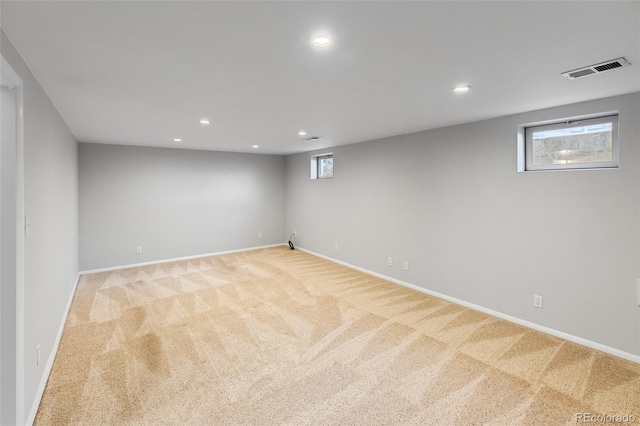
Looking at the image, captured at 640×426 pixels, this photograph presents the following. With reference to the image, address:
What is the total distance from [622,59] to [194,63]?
113 inches

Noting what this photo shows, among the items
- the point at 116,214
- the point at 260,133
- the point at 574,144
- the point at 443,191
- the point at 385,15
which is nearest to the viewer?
the point at 385,15

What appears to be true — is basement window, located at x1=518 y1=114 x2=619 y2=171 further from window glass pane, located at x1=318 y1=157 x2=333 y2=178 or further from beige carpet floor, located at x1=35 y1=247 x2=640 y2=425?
window glass pane, located at x1=318 y1=157 x2=333 y2=178

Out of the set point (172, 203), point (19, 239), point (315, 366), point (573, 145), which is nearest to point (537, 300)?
point (573, 145)

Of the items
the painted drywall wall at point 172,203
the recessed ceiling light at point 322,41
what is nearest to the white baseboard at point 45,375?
the painted drywall wall at point 172,203

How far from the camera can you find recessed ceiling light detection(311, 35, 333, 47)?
1660 millimetres

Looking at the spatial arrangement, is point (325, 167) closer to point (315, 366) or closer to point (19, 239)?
point (315, 366)

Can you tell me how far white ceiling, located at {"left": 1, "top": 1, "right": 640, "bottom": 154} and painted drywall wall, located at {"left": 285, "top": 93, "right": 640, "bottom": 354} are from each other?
2.00 feet

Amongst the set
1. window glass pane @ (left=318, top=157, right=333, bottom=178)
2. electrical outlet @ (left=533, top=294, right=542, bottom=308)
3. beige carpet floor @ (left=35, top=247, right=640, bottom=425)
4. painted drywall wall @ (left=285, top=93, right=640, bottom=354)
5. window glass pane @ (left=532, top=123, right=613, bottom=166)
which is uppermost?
window glass pane @ (left=318, top=157, right=333, bottom=178)

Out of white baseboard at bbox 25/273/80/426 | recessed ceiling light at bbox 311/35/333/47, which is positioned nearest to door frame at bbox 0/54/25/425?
white baseboard at bbox 25/273/80/426

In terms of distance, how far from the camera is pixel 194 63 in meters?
2.00

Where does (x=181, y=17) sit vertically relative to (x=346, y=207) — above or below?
above

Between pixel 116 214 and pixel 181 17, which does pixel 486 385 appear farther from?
pixel 116 214

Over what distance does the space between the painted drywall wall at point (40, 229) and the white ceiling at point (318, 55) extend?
0.63 ft

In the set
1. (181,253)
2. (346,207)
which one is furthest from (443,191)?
(181,253)
